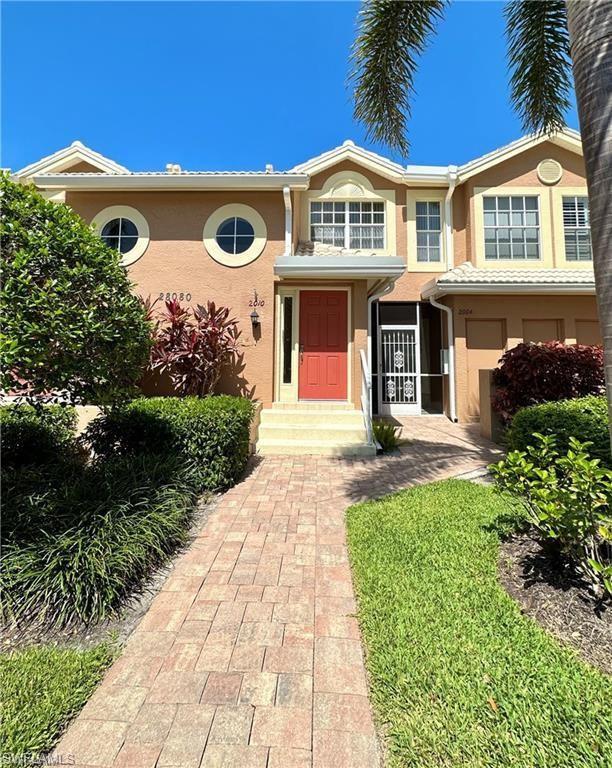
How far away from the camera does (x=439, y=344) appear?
12727 millimetres

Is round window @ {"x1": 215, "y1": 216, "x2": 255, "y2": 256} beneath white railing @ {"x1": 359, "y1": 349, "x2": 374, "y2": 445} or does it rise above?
above

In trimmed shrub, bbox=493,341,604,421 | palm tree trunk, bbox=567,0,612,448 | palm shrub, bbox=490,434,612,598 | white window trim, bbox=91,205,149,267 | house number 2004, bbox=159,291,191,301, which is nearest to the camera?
palm tree trunk, bbox=567,0,612,448

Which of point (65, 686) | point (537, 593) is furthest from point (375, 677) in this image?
point (65, 686)

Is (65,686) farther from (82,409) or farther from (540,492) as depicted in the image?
(82,409)

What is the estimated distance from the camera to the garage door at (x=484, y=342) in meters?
11.5

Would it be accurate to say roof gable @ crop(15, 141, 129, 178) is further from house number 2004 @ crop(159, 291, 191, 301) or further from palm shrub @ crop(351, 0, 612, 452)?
palm shrub @ crop(351, 0, 612, 452)

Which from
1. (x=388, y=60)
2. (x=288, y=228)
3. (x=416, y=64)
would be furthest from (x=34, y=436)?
(x=416, y=64)

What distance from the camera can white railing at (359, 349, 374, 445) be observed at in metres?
8.02

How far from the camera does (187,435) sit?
5672 millimetres

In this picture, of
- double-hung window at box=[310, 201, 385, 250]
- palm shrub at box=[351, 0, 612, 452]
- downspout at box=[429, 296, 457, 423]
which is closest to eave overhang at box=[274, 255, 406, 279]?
palm shrub at box=[351, 0, 612, 452]

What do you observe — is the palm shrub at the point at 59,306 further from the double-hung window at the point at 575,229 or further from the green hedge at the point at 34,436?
the double-hung window at the point at 575,229

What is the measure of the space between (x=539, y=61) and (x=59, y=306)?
789cm

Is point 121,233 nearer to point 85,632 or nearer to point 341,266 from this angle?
point 341,266

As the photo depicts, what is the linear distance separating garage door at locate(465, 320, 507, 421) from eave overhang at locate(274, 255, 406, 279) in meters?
4.18
